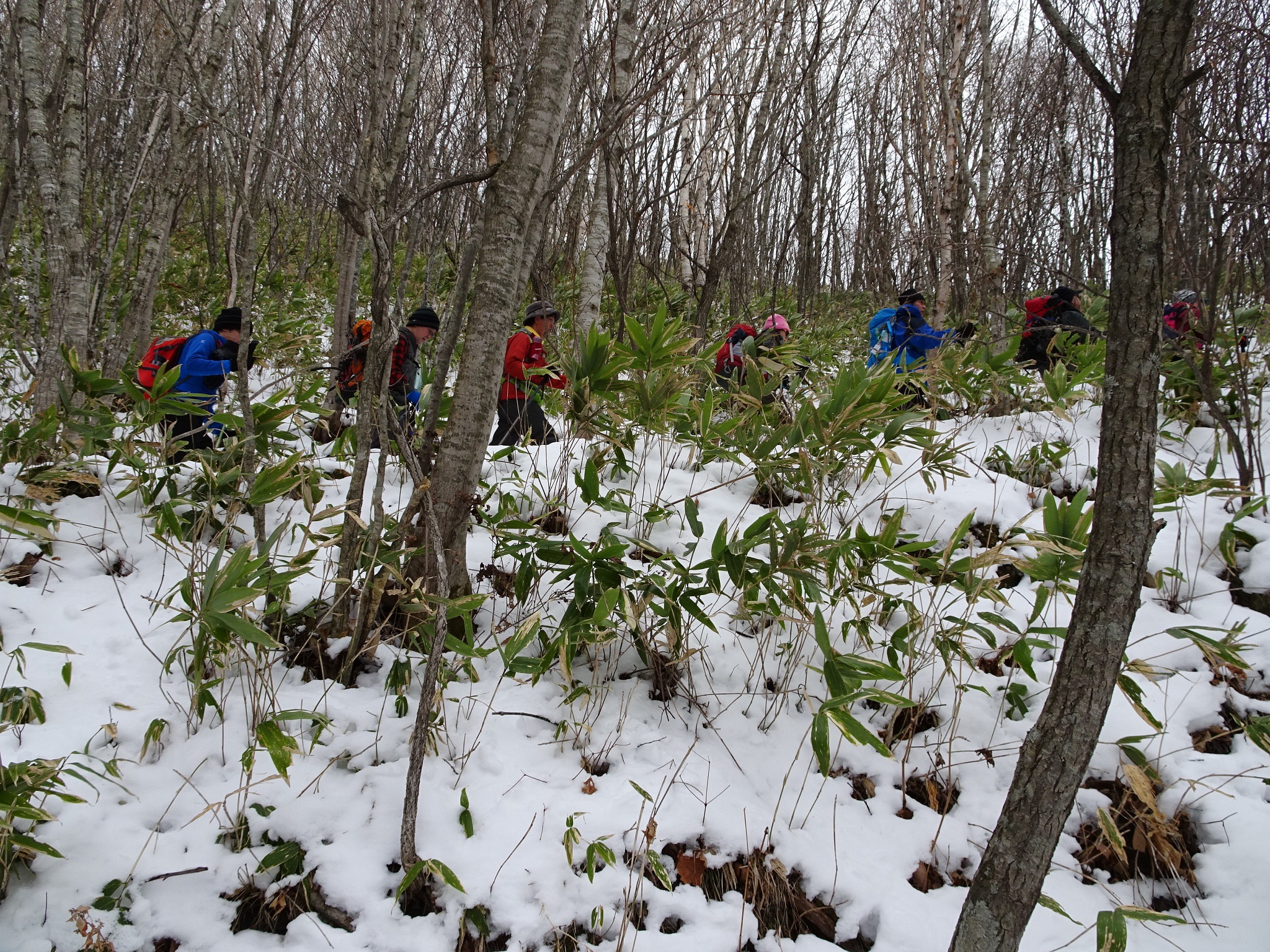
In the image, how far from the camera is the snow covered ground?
1560 millimetres

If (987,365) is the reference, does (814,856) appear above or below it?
below

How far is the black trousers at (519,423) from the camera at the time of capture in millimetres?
4234

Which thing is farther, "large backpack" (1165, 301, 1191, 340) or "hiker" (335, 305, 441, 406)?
"large backpack" (1165, 301, 1191, 340)

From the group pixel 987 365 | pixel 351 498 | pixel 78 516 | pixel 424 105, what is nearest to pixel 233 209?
pixel 351 498

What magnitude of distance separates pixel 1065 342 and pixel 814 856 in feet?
13.9

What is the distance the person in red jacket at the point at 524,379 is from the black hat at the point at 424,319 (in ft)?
1.94

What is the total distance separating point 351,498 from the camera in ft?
Result: 6.91

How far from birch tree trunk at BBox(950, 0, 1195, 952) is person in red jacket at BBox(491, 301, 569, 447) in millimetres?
3252

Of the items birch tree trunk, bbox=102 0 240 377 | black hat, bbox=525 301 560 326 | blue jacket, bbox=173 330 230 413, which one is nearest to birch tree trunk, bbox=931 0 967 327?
black hat, bbox=525 301 560 326

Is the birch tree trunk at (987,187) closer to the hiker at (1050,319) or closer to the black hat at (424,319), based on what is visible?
the hiker at (1050,319)

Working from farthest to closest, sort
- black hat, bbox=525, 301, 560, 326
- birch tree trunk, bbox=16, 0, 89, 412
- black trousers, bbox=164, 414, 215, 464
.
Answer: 1. black hat, bbox=525, 301, 560, 326
2. birch tree trunk, bbox=16, 0, 89, 412
3. black trousers, bbox=164, 414, 215, 464

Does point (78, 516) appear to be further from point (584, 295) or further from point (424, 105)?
point (424, 105)

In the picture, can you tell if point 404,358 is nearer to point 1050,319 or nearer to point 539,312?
point 539,312

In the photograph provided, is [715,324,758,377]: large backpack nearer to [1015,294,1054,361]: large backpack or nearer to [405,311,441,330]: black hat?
[405,311,441,330]: black hat
